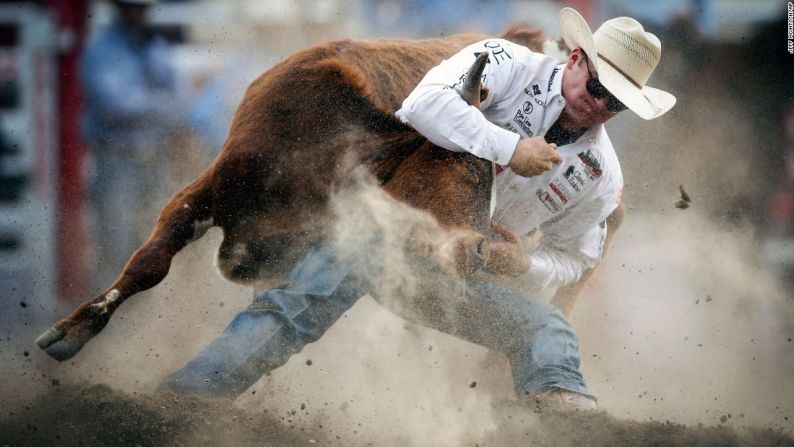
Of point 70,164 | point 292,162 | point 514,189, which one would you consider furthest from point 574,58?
point 70,164

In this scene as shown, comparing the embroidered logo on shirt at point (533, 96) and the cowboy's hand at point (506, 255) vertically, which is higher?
the embroidered logo on shirt at point (533, 96)

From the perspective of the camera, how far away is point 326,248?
3879 millimetres

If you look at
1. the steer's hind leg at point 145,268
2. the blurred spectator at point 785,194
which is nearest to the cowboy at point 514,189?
the steer's hind leg at point 145,268

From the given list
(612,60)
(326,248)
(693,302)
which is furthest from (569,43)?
(693,302)

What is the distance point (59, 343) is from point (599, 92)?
2.29 meters

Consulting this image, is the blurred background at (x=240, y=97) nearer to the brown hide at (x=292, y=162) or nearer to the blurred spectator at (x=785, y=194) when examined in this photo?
the blurred spectator at (x=785, y=194)

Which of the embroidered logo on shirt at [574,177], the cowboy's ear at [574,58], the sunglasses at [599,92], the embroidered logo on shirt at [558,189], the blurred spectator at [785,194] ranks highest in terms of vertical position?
the cowboy's ear at [574,58]

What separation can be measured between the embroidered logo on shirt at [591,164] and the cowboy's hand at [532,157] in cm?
33

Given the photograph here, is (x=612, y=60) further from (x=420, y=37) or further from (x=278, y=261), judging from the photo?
(x=278, y=261)

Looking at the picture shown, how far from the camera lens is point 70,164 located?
166 inches

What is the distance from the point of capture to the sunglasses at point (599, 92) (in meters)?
3.66

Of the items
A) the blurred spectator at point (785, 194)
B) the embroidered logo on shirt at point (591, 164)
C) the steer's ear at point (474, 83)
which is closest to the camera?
the steer's ear at point (474, 83)

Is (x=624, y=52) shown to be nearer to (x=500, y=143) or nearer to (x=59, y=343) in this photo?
(x=500, y=143)

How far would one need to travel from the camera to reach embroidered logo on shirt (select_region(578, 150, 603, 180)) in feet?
12.7
